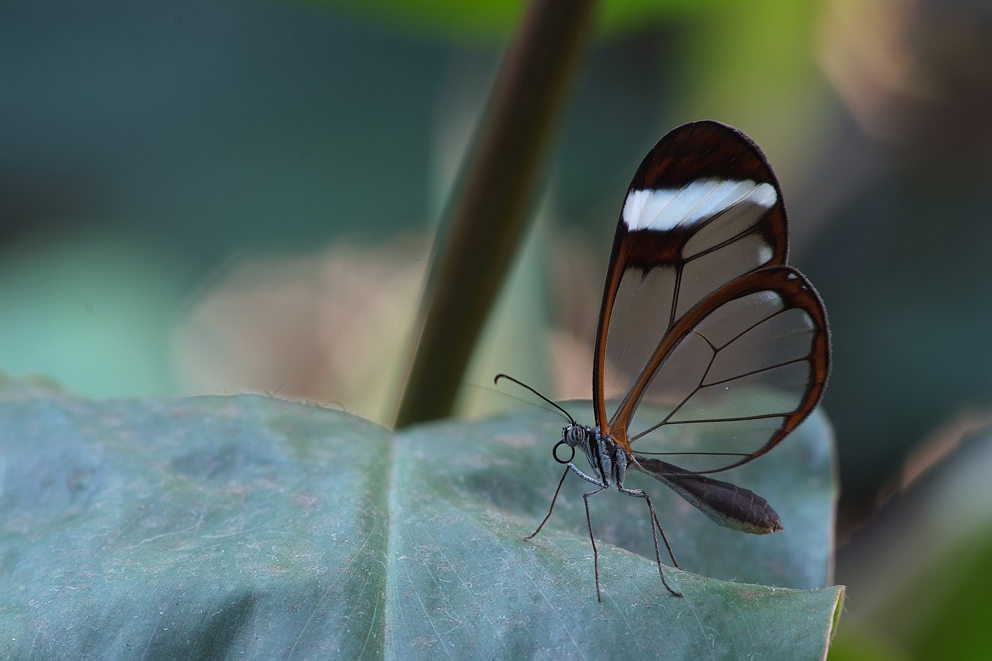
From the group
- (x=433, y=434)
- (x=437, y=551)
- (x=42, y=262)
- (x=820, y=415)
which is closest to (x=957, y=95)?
(x=820, y=415)

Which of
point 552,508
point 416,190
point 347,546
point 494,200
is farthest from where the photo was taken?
point 416,190

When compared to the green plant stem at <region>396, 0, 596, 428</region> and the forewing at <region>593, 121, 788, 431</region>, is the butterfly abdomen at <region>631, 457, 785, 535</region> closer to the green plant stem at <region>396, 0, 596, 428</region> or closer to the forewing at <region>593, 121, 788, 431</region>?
the forewing at <region>593, 121, 788, 431</region>

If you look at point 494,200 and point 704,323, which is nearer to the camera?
point 704,323

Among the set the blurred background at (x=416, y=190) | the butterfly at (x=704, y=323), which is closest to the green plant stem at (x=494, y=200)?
the butterfly at (x=704, y=323)

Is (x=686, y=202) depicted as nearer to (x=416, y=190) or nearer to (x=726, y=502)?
(x=726, y=502)

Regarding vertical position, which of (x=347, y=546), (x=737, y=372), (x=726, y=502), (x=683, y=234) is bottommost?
(x=347, y=546)

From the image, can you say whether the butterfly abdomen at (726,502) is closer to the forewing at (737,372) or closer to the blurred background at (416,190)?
the forewing at (737,372)

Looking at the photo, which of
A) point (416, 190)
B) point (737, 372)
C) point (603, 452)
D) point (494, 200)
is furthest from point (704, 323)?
point (416, 190)
